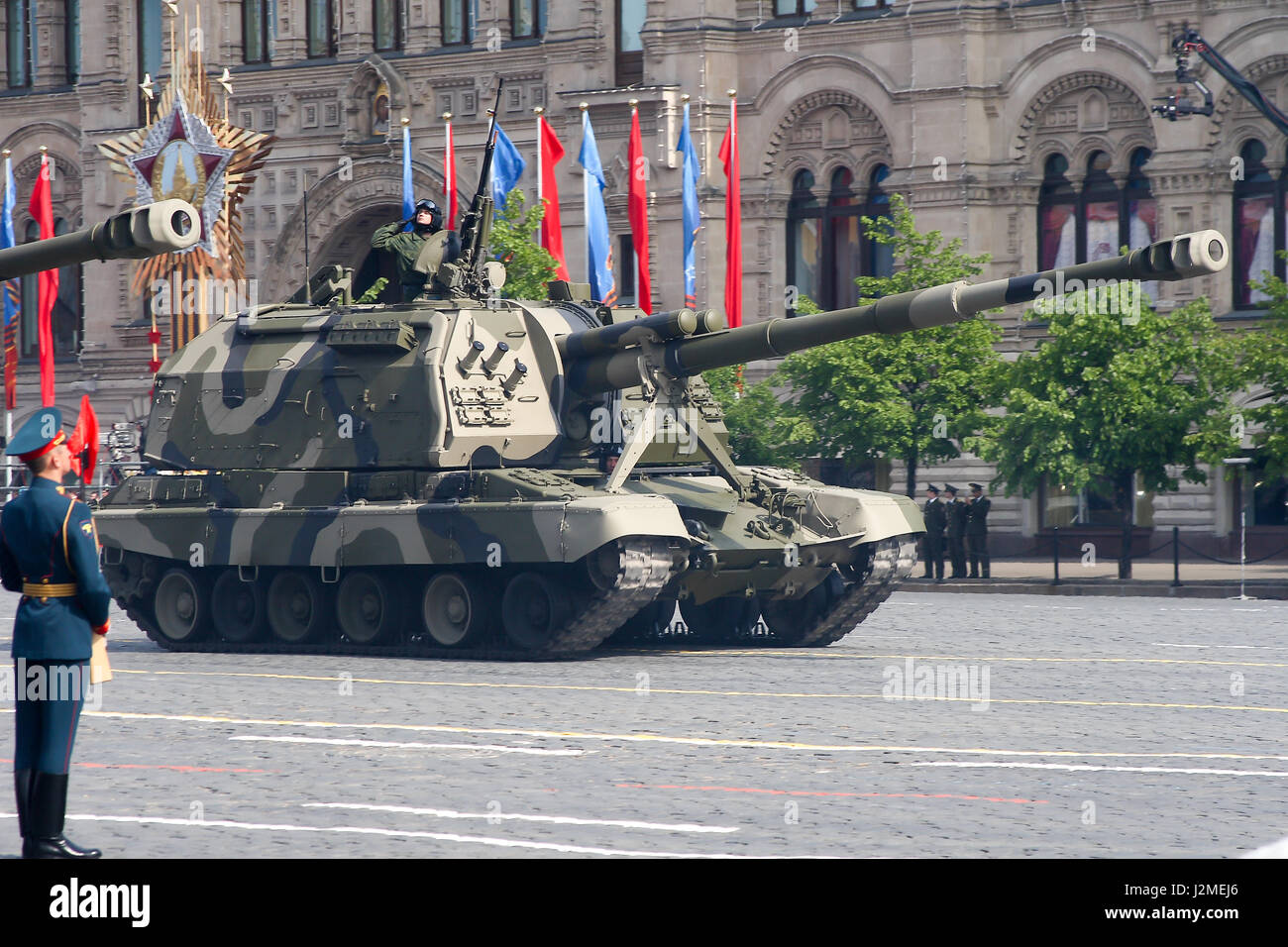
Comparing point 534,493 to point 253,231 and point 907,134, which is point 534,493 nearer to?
point 907,134

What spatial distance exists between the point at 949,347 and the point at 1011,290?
15.9 metres

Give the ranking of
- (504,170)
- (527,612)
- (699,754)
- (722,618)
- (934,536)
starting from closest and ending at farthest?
(699,754) → (527,612) → (722,618) → (934,536) → (504,170)

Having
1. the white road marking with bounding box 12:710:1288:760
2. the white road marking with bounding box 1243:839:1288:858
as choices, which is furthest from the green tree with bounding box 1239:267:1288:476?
the white road marking with bounding box 1243:839:1288:858

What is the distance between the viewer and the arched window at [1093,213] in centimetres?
3684

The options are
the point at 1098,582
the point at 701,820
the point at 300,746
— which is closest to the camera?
the point at 701,820

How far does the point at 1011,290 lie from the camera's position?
1692 cm

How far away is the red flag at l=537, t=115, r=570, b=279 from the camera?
36.7m

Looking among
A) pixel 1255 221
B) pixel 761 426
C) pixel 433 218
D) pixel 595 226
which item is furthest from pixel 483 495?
pixel 1255 221

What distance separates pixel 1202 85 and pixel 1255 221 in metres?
3.90

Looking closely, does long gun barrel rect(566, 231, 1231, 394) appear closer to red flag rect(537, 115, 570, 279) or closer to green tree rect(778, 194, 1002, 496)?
green tree rect(778, 194, 1002, 496)

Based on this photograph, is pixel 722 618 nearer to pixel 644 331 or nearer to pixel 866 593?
pixel 866 593

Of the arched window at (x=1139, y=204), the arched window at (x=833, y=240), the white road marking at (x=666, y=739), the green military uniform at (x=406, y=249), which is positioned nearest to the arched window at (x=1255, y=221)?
the arched window at (x=1139, y=204)

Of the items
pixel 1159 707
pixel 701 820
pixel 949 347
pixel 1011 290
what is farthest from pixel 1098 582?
pixel 701 820

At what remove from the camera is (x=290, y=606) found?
19266 mm
